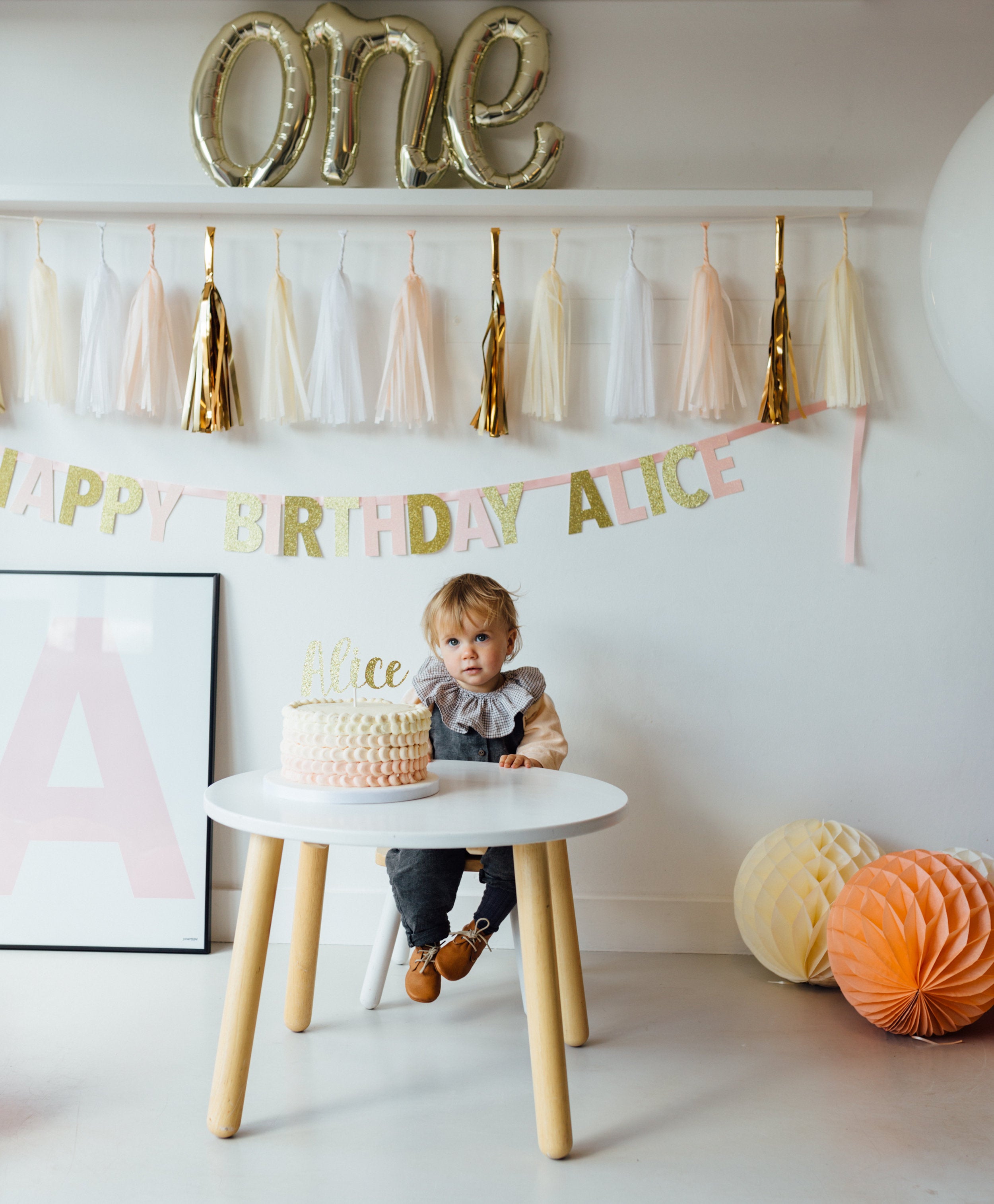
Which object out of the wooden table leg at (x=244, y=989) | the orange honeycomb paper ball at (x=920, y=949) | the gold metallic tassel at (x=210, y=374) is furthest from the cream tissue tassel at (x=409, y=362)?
the orange honeycomb paper ball at (x=920, y=949)

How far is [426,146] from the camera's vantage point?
227 cm

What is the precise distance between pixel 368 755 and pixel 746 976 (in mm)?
1183

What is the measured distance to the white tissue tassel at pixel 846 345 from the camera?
2.22 m

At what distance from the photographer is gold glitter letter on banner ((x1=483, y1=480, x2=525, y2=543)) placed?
7.68 ft

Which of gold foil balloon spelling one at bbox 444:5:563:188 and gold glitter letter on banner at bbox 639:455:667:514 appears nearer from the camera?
gold foil balloon spelling one at bbox 444:5:563:188

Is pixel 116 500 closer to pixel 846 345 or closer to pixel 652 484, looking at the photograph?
pixel 652 484

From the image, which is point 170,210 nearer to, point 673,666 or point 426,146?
point 426,146

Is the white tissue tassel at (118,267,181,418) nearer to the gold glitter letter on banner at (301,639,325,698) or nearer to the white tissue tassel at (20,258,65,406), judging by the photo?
the white tissue tassel at (20,258,65,406)

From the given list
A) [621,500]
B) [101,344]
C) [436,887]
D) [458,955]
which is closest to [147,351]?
[101,344]

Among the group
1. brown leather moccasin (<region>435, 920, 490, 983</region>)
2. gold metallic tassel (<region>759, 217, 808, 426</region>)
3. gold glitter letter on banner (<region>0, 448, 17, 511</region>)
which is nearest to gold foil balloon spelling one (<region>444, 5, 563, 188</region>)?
gold metallic tassel (<region>759, 217, 808, 426</region>)

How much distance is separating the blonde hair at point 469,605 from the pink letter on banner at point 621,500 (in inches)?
15.1

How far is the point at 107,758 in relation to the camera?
2336 mm

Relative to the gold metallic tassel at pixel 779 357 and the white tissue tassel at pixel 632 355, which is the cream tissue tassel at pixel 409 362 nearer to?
the white tissue tassel at pixel 632 355

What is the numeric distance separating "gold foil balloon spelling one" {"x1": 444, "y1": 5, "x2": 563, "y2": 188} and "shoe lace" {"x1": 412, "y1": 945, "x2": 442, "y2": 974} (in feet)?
5.34
